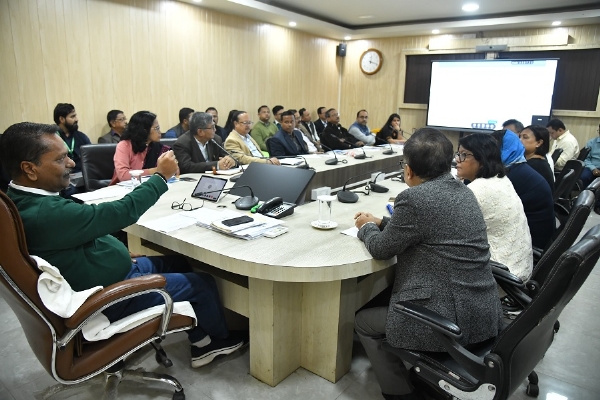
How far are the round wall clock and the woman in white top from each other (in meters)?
6.47

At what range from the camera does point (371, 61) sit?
8047mm

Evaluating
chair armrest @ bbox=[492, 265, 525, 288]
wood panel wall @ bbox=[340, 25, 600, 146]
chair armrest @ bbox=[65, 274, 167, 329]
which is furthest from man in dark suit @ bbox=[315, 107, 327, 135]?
chair armrest @ bbox=[65, 274, 167, 329]

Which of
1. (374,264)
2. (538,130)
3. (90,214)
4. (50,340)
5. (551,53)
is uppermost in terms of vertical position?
(551,53)

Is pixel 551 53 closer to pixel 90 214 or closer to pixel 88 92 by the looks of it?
pixel 88 92

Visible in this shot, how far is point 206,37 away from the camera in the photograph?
18.6 ft

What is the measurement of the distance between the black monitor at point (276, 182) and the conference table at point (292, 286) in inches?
9.3

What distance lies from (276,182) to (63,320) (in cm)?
129

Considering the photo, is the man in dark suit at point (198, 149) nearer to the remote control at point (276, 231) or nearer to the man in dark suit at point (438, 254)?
the remote control at point (276, 231)

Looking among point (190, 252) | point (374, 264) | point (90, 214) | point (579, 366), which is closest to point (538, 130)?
point (579, 366)

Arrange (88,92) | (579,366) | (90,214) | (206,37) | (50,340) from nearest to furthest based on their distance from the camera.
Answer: (50,340), (90,214), (579,366), (88,92), (206,37)

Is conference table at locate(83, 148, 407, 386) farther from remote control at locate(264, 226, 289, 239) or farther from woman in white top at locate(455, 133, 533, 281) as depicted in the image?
woman in white top at locate(455, 133, 533, 281)

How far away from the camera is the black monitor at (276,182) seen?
222cm

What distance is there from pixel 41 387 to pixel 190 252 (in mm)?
900

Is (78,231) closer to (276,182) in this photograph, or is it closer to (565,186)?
(276,182)
